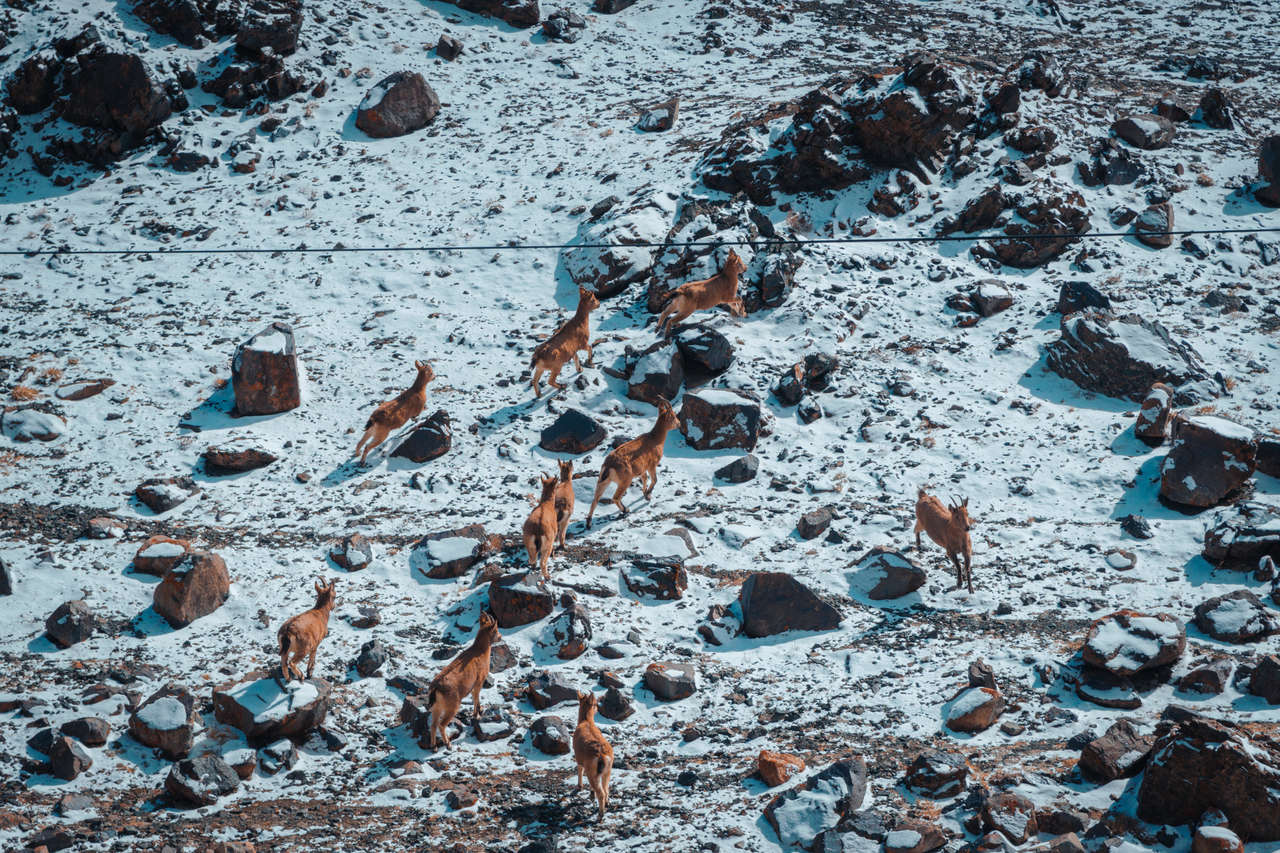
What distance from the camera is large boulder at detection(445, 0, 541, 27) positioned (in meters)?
25.8

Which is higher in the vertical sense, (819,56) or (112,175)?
(819,56)

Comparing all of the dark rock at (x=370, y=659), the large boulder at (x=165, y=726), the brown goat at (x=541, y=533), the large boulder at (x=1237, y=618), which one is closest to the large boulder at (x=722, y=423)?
the brown goat at (x=541, y=533)

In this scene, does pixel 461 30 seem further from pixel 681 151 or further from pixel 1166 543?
pixel 1166 543

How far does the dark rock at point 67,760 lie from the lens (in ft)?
30.3

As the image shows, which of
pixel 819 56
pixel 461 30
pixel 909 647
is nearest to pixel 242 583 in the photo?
pixel 909 647

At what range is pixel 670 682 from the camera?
33.8ft

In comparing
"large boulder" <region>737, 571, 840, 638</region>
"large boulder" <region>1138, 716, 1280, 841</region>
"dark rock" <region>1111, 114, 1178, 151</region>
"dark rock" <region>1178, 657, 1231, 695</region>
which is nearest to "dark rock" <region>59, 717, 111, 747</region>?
"large boulder" <region>737, 571, 840, 638</region>

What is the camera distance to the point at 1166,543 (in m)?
12.6

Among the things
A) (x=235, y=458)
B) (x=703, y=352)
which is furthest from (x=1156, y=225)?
(x=235, y=458)

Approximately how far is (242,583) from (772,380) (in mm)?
8017

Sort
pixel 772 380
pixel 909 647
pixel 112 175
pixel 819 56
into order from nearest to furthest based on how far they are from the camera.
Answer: pixel 909 647 < pixel 772 380 < pixel 112 175 < pixel 819 56

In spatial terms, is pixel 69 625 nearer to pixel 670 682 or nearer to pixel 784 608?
pixel 670 682

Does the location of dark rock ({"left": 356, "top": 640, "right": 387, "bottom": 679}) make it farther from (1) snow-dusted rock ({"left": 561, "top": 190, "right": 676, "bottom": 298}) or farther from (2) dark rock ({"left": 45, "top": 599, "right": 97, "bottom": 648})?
(1) snow-dusted rock ({"left": 561, "top": 190, "right": 676, "bottom": 298})

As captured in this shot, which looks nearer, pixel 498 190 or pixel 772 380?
pixel 772 380
